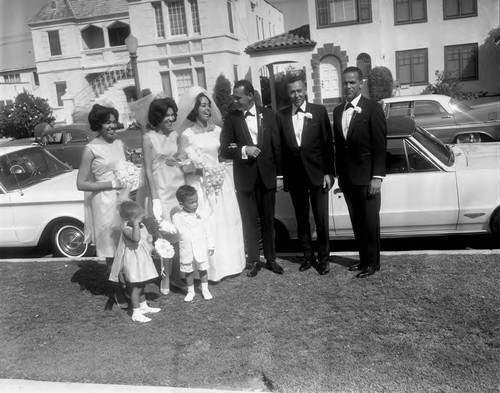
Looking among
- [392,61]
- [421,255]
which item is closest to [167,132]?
[421,255]

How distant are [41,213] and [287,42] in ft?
62.3

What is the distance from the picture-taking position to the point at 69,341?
4.24 m

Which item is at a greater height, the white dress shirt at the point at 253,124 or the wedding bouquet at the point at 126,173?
the white dress shirt at the point at 253,124

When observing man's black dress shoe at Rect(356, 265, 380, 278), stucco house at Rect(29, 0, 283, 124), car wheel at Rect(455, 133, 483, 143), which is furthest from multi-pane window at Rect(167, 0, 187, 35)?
man's black dress shoe at Rect(356, 265, 380, 278)

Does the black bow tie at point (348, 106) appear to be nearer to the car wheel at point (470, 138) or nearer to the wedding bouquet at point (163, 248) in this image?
the wedding bouquet at point (163, 248)

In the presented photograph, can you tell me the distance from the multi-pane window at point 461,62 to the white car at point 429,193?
53.8ft

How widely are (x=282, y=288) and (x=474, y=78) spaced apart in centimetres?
1866

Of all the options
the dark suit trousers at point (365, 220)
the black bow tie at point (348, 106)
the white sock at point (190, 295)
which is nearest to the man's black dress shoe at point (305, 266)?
the dark suit trousers at point (365, 220)

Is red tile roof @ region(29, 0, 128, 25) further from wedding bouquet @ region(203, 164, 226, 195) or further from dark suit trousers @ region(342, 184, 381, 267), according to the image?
dark suit trousers @ region(342, 184, 381, 267)

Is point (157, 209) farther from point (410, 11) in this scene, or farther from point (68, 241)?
point (410, 11)

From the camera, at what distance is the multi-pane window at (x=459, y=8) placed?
19812mm

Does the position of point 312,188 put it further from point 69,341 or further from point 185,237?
point 69,341

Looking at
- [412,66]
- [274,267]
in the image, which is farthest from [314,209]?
[412,66]

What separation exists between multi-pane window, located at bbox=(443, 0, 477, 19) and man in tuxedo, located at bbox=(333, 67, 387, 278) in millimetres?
17309
